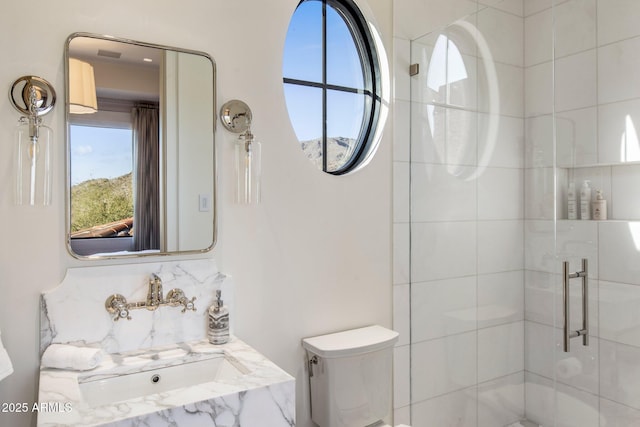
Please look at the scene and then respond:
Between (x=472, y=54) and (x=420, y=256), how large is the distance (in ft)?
3.12

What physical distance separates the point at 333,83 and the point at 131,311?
4.40 ft

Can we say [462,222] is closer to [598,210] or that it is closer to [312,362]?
[598,210]

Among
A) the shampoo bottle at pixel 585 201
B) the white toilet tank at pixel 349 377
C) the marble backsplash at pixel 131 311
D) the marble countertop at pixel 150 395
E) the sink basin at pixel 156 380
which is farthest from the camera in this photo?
the white toilet tank at pixel 349 377

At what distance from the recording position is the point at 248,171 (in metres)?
1.72

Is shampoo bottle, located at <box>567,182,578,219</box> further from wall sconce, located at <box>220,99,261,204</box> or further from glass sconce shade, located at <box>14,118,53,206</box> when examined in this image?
glass sconce shade, located at <box>14,118,53,206</box>

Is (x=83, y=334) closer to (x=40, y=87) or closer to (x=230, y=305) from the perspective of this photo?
(x=230, y=305)

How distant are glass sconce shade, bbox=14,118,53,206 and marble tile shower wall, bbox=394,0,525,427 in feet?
4.80

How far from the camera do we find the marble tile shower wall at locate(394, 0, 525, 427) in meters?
1.85

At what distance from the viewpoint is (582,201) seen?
65.9 inches

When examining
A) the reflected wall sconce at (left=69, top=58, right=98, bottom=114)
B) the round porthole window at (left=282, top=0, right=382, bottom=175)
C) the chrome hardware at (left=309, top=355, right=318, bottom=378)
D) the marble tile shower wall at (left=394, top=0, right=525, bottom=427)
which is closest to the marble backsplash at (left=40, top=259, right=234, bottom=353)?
the chrome hardware at (left=309, top=355, right=318, bottom=378)

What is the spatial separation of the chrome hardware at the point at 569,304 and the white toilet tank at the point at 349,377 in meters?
0.66

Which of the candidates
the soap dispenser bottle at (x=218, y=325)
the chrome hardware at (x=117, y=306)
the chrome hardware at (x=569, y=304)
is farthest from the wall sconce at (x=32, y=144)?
the chrome hardware at (x=569, y=304)

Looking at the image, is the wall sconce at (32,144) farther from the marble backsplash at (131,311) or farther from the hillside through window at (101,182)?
the marble backsplash at (131,311)

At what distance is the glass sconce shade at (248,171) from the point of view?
172 centimetres
